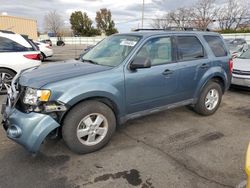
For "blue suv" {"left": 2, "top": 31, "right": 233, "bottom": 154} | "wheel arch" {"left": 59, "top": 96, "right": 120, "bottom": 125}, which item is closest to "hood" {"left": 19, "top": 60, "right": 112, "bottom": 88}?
"blue suv" {"left": 2, "top": 31, "right": 233, "bottom": 154}

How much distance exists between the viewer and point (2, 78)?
639 cm

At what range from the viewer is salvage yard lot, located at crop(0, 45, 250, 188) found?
2762 millimetres

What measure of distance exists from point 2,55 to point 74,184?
16.5ft

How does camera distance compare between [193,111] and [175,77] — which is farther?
[193,111]

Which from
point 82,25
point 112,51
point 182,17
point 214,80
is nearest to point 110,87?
point 112,51

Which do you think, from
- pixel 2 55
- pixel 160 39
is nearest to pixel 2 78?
pixel 2 55

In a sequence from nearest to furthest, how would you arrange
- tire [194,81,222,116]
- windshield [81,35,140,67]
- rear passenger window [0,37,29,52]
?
windshield [81,35,140,67]
tire [194,81,222,116]
rear passenger window [0,37,29,52]

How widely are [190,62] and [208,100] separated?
41.5 inches

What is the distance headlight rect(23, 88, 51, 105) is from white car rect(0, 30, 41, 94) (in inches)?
155

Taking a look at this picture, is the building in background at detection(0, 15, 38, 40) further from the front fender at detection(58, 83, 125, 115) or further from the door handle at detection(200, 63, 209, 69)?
the front fender at detection(58, 83, 125, 115)

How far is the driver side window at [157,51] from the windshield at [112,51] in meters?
0.20

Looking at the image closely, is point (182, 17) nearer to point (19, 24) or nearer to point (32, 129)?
point (19, 24)

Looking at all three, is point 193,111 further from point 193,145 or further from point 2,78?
point 2,78

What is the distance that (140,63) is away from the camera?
345 cm
